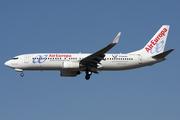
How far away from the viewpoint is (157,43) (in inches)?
2127

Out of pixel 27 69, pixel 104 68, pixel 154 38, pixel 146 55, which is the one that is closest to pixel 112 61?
pixel 104 68

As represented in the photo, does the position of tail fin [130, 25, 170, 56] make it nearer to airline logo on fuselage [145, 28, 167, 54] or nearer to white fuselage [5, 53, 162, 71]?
airline logo on fuselage [145, 28, 167, 54]

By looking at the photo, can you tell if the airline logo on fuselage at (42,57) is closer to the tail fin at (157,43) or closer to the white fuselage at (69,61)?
the white fuselage at (69,61)

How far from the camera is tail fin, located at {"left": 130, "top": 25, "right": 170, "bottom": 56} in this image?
52.9 m

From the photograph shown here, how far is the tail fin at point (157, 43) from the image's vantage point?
5288 cm

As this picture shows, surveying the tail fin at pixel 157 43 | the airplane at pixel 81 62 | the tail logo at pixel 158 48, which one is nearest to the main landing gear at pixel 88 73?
the airplane at pixel 81 62

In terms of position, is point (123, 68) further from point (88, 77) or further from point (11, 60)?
point (11, 60)

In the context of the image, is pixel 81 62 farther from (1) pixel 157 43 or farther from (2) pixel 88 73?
(1) pixel 157 43

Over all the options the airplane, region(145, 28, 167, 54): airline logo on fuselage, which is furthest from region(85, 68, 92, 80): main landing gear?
region(145, 28, 167, 54): airline logo on fuselage

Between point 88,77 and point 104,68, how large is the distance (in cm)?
279

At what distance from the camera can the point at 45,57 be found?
166ft

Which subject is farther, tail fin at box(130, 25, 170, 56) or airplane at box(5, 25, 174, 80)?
tail fin at box(130, 25, 170, 56)

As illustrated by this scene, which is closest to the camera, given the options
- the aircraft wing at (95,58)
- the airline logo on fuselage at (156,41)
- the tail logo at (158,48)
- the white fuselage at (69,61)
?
the aircraft wing at (95,58)

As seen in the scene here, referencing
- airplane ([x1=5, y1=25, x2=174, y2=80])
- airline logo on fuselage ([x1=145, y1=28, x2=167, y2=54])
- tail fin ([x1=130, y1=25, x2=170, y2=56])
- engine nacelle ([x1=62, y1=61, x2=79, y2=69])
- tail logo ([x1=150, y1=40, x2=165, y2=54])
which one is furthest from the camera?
airline logo on fuselage ([x1=145, y1=28, x2=167, y2=54])
